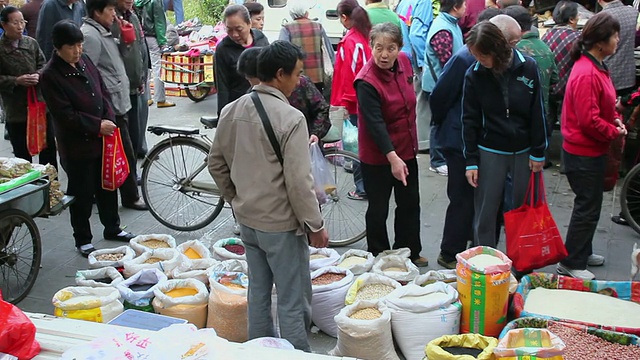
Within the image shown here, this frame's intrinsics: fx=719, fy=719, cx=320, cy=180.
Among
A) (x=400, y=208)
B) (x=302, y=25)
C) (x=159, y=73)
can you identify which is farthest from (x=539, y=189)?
(x=159, y=73)

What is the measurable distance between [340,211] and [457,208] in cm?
126

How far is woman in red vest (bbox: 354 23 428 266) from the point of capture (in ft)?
16.3

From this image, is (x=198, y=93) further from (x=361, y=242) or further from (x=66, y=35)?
(x=66, y=35)

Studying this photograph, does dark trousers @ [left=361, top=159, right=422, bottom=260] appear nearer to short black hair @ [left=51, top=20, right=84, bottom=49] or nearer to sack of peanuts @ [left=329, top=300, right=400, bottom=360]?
sack of peanuts @ [left=329, top=300, right=400, bottom=360]

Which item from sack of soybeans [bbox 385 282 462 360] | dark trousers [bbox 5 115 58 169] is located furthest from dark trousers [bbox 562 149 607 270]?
dark trousers [bbox 5 115 58 169]

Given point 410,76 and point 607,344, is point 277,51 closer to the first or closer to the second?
point 410,76

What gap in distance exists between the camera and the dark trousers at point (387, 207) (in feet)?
17.2

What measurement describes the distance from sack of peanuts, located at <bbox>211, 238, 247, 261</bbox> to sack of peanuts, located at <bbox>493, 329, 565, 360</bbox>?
209cm

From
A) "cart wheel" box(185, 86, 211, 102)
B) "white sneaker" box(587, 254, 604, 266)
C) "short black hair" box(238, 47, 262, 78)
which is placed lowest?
"white sneaker" box(587, 254, 604, 266)

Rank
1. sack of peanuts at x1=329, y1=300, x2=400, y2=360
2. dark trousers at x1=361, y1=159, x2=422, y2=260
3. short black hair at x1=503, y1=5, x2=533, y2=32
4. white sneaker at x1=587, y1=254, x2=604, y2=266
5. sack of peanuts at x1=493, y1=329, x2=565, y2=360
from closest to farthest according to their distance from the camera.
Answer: sack of peanuts at x1=493, y1=329, x2=565, y2=360, sack of peanuts at x1=329, y1=300, x2=400, y2=360, dark trousers at x1=361, y1=159, x2=422, y2=260, white sneaker at x1=587, y1=254, x2=604, y2=266, short black hair at x1=503, y1=5, x2=533, y2=32

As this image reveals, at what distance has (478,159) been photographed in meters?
4.97

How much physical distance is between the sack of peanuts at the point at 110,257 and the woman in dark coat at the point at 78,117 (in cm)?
69

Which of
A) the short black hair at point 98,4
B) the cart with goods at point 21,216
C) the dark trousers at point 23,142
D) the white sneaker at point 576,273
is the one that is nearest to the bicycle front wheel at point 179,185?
the cart with goods at point 21,216

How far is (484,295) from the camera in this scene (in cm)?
421
